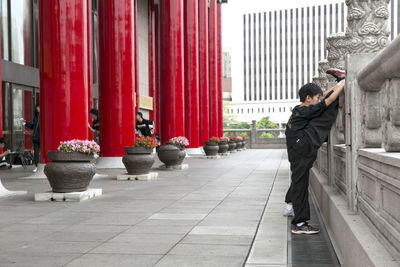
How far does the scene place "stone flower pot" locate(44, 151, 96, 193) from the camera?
378 inches

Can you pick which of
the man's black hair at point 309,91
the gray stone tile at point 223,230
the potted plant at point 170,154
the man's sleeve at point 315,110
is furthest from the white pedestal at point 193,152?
the man's sleeve at point 315,110

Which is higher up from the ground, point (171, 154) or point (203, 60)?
point (203, 60)

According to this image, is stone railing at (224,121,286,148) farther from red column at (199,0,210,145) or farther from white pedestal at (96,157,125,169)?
white pedestal at (96,157,125,169)

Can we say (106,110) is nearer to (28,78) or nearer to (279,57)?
(28,78)

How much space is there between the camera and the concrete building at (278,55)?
468 ft

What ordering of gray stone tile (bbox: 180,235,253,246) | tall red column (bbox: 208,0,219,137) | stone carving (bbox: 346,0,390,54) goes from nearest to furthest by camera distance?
gray stone tile (bbox: 180,235,253,246), stone carving (bbox: 346,0,390,54), tall red column (bbox: 208,0,219,137)

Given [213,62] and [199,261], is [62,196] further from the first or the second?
[213,62]

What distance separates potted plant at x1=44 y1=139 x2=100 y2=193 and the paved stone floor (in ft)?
1.53

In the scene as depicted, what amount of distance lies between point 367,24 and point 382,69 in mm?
6498

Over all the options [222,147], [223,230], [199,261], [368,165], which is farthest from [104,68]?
[368,165]

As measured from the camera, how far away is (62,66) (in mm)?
13461

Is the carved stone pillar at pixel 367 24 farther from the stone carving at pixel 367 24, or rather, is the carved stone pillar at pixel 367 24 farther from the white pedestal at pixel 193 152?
the white pedestal at pixel 193 152

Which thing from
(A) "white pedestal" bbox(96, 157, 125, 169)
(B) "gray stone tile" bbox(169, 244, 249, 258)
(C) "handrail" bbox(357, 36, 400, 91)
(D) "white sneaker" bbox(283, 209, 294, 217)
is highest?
(C) "handrail" bbox(357, 36, 400, 91)

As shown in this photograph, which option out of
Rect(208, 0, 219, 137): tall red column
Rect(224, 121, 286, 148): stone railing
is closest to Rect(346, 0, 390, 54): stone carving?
Rect(208, 0, 219, 137): tall red column
